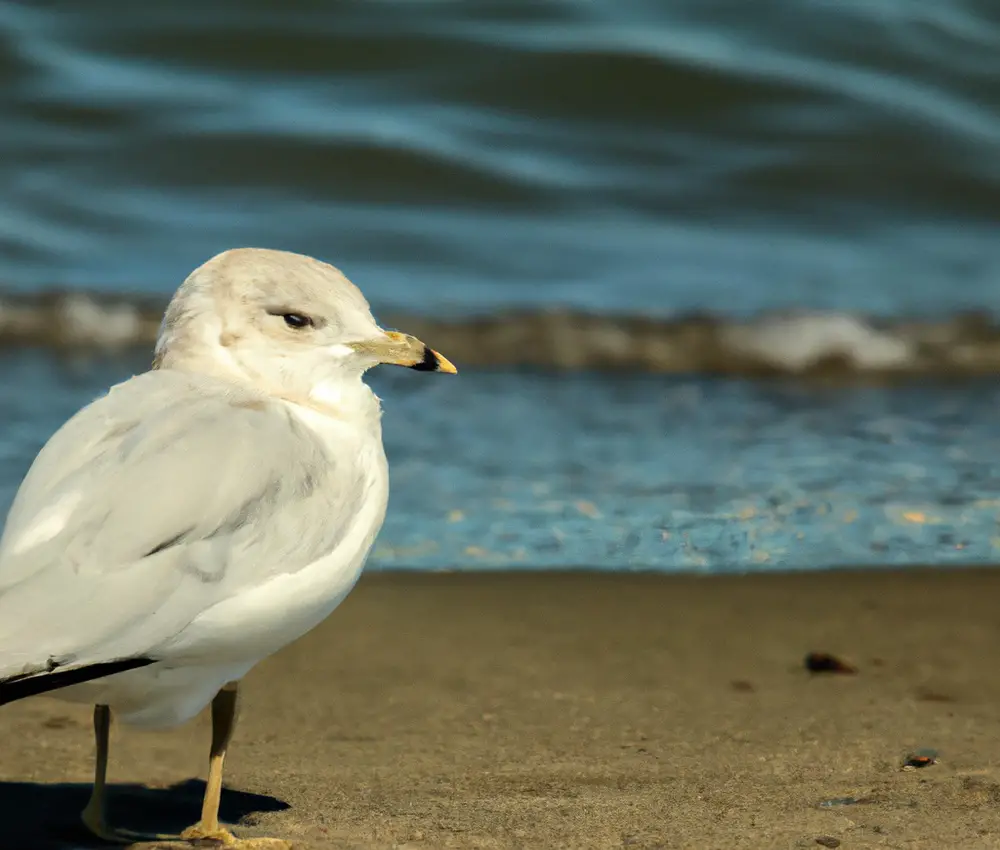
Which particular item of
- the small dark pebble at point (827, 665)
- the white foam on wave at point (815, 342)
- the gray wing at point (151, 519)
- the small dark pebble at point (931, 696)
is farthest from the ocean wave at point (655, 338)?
the gray wing at point (151, 519)

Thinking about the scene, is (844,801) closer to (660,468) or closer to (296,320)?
(296,320)

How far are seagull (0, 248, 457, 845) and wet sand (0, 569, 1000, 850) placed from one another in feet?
1.45

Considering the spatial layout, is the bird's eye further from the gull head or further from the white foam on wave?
the white foam on wave

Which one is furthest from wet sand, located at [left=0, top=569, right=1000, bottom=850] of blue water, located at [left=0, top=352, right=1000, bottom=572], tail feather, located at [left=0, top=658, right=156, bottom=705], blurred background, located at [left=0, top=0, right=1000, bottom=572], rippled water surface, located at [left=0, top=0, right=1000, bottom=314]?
rippled water surface, located at [left=0, top=0, right=1000, bottom=314]

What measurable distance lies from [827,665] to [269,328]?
176 cm

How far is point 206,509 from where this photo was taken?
2.59 metres

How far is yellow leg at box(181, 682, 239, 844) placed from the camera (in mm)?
2906

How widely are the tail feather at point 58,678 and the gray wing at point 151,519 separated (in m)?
0.01

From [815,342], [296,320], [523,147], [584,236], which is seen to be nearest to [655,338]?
[815,342]

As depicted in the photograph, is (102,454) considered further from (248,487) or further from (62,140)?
(62,140)

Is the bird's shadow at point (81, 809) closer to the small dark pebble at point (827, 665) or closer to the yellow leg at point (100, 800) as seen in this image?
the yellow leg at point (100, 800)

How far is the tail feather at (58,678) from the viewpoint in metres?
2.38

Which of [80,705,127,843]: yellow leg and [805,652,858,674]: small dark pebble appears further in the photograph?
[805,652,858,674]: small dark pebble

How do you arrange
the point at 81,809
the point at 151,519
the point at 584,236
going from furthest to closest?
the point at 584,236 < the point at 81,809 < the point at 151,519
